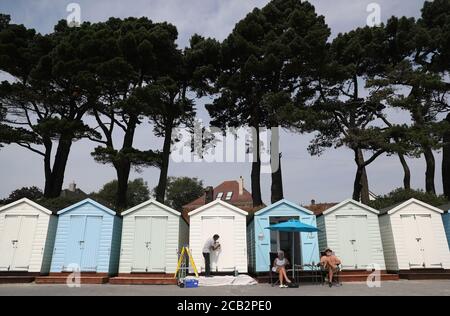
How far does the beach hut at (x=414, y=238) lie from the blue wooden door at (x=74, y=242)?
38.0 ft

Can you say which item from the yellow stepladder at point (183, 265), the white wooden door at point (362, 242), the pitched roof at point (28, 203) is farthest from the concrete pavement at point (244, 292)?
the pitched roof at point (28, 203)

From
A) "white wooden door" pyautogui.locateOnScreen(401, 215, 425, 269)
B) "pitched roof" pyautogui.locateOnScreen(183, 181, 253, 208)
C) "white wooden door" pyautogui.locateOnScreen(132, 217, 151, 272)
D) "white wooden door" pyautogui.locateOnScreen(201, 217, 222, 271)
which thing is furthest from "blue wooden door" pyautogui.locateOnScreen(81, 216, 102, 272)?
"pitched roof" pyautogui.locateOnScreen(183, 181, 253, 208)

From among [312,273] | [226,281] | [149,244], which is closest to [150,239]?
[149,244]

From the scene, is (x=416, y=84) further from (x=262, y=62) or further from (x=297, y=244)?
(x=297, y=244)

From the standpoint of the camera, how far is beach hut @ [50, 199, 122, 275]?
1266cm

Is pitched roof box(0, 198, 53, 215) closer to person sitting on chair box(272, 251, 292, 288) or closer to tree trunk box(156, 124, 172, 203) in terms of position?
tree trunk box(156, 124, 172, 203)

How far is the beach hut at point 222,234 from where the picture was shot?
1290 cm

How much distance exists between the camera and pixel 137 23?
23203mm

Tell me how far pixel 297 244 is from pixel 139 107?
37.7 ft

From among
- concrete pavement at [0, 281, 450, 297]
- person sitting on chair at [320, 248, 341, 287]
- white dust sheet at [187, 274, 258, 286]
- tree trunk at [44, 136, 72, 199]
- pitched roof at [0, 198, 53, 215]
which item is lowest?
concrete pavement at [0, 281, 450, 297]

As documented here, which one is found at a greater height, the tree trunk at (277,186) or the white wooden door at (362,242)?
the tree trunk at (277,186)

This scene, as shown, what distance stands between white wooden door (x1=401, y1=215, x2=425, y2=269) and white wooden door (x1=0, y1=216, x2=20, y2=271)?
14.4m

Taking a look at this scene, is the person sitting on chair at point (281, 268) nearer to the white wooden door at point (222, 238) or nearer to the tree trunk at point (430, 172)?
the white wooden door at point (222, 238)
